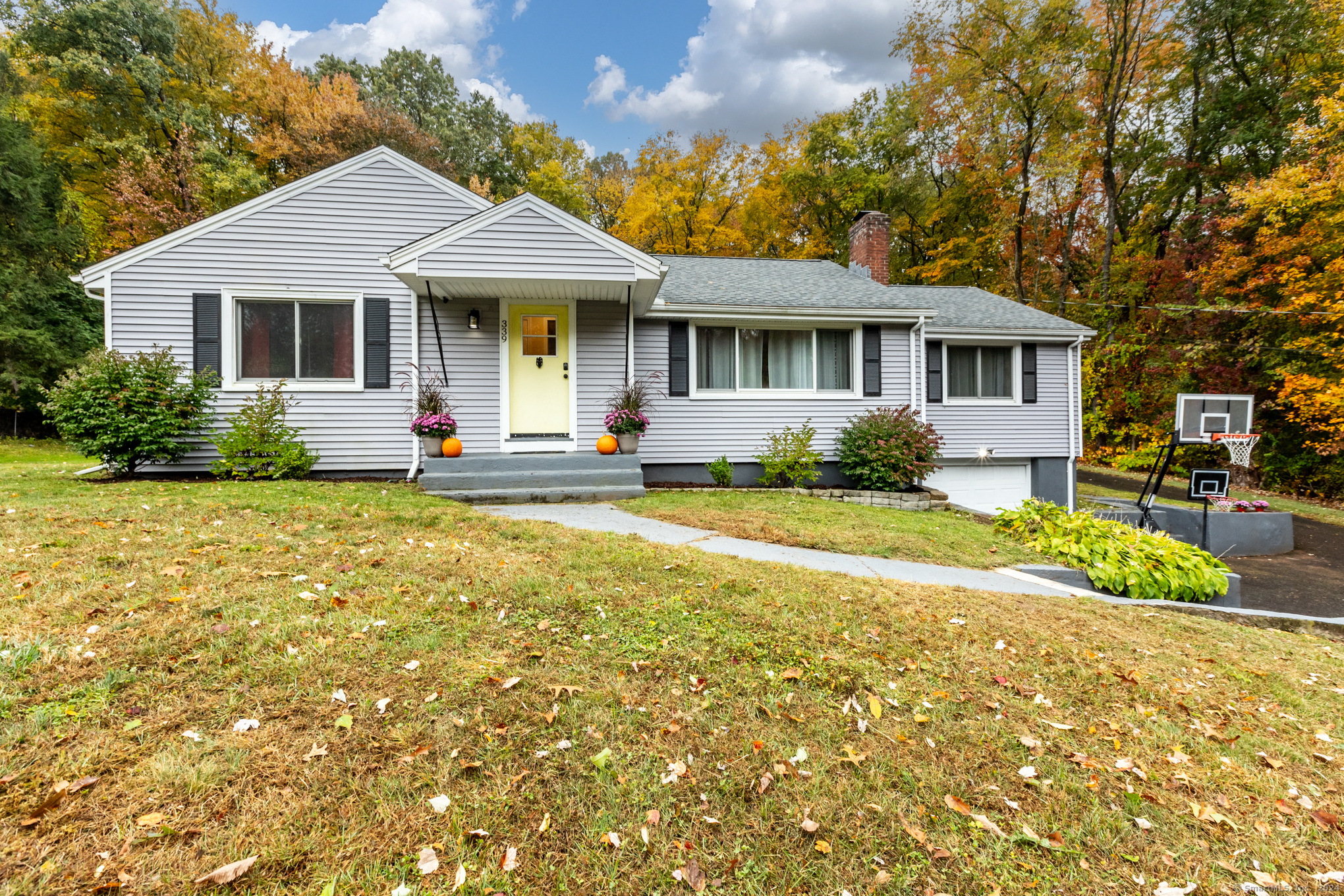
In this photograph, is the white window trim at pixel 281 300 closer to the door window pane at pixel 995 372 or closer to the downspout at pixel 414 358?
the downspout at pixel 414 358

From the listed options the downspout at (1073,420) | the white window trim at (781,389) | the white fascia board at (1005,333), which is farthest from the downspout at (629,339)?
the downspout at (1073,420)

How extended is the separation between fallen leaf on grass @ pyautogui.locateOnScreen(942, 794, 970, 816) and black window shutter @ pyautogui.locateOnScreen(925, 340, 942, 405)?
30.5 ft

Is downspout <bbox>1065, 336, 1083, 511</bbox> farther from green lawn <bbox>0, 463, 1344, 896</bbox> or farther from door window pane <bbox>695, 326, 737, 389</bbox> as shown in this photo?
green lawn <bbox>0, 463, 1344, 896</bbox>

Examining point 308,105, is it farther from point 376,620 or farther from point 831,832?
point 831,832

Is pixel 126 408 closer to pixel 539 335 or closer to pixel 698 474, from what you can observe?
pixel 539 335

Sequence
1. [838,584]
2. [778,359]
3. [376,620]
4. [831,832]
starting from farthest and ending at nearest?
[778,359] < [838,584] < [376,620] < [831,832]

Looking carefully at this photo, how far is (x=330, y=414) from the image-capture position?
329 inches

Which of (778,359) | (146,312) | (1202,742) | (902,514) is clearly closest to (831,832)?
(1202,742)

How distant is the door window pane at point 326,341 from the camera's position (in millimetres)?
8352

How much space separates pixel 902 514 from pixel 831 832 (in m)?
6.53

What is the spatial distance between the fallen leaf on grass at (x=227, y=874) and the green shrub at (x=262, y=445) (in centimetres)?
749

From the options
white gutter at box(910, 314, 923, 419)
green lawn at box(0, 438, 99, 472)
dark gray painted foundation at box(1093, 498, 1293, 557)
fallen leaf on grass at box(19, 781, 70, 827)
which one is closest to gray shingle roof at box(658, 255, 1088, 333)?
white gutter at box(910, 314, 923, 419)

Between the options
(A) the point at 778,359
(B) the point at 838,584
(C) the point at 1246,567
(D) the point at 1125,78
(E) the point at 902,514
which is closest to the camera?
(B) the point at 838,584

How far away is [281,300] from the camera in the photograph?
8.30 m
